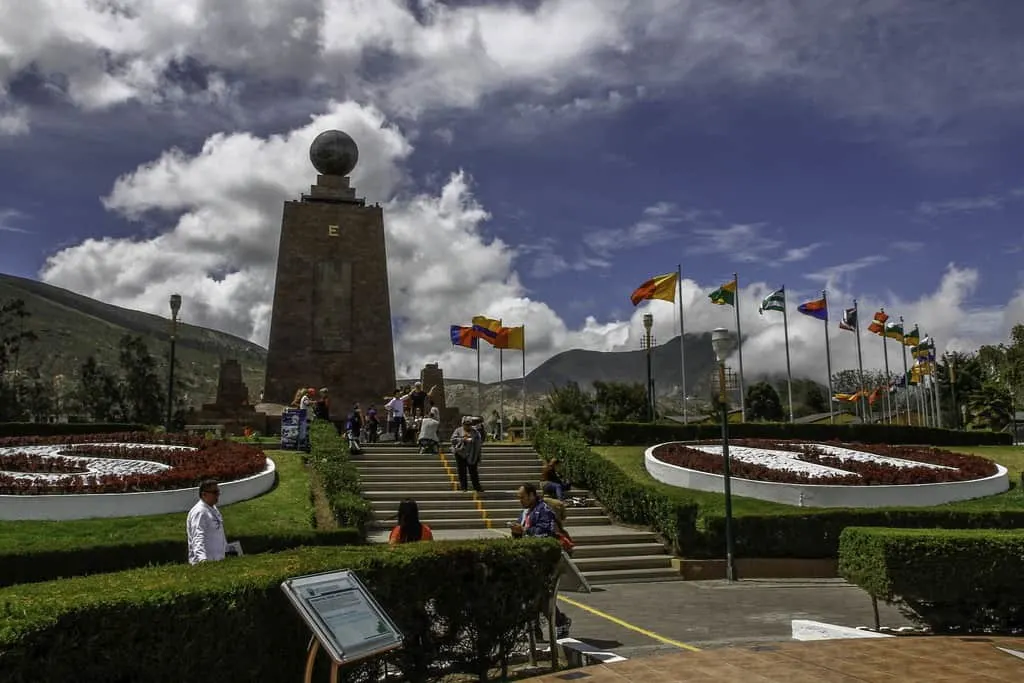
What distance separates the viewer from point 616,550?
1489 cm

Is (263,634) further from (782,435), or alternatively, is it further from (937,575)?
(782,435)

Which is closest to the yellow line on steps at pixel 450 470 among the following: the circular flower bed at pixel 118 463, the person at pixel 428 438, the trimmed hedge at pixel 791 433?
the person at pixel 428 438

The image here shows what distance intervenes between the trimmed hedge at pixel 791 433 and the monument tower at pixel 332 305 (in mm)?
12013

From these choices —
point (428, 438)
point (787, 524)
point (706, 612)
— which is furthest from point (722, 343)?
point (428, 438)

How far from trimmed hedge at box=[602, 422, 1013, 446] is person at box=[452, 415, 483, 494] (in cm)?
763

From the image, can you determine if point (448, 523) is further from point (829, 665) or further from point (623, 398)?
point (623, 398)

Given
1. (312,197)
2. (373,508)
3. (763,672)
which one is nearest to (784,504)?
(373,508)

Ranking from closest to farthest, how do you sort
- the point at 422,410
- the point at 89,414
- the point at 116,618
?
the point at 116,618 → the point at 422,410 → the point at 89,414

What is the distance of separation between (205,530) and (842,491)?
12.8 metres

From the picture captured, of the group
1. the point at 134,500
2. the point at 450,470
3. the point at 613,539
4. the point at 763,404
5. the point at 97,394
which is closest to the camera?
the point at 134,500

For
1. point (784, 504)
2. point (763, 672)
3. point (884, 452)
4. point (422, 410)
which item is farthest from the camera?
point (422, 410)

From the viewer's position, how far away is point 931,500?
17156mm

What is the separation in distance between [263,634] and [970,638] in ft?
21.9

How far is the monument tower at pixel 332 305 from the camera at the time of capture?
33438mm
